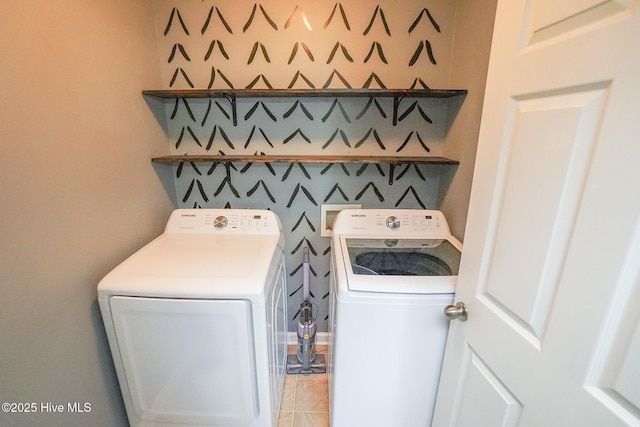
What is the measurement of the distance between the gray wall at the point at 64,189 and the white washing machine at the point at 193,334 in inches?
4.4

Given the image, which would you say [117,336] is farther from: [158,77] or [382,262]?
[158,77]

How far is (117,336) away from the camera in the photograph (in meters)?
1.16

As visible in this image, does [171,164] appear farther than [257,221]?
Yes

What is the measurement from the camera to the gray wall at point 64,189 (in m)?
0.87

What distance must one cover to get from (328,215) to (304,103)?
30.2 inches

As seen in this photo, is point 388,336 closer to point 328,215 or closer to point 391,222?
point 391,222

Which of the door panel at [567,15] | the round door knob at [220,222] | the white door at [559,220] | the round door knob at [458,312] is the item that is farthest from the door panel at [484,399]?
the round door knob at [220,222]

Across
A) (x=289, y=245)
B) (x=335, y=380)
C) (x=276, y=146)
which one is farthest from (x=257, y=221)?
(x=335, y=380)

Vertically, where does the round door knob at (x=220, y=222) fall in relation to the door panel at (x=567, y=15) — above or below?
below

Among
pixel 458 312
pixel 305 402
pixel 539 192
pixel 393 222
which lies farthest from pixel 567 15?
pixel 305 402

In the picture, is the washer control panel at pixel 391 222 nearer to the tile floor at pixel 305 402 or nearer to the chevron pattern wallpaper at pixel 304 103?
the chevron pattern wallpaper at pixel 304 103

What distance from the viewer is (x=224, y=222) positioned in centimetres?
168

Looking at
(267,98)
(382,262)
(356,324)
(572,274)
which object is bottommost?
(356,324)

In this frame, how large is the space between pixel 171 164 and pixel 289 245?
99 cm
